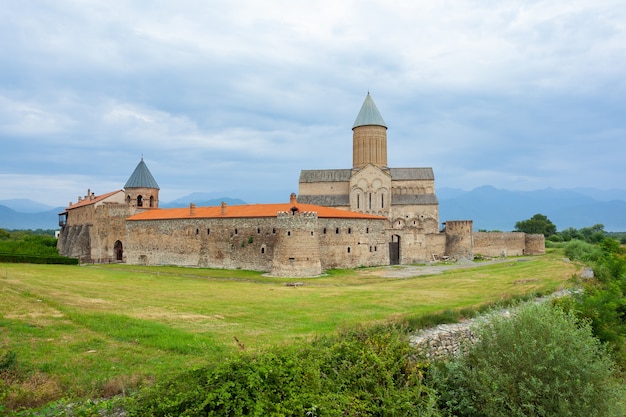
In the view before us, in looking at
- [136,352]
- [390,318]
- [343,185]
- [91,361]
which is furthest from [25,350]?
[343,185]

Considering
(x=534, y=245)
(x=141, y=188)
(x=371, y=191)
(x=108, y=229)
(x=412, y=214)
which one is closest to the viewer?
(x=108, y=229)

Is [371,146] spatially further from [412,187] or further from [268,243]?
[268,243]

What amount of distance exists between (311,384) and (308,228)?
21.9 m

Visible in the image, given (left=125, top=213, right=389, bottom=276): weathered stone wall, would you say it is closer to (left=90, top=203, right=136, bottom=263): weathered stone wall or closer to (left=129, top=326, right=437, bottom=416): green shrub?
(left=90, top=203, right=136, bottom=263): weathered stone wall

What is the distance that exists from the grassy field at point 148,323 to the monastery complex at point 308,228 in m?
11.1

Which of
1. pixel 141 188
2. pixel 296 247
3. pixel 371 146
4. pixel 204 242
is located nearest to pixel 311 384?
pixel 296 247

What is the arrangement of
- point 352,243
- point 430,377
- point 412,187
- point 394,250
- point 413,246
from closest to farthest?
point 430,377 < point 352,243 < point 413,246 < point 394,250 < point 412,187

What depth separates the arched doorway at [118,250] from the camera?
4090cm

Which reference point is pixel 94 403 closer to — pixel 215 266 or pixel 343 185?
pixel 215 266

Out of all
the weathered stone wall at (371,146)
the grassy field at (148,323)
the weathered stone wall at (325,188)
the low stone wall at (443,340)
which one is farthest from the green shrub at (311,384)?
the weathered stone wall at (371,146)

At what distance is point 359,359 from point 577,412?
14.5 ft

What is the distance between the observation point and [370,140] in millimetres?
48438

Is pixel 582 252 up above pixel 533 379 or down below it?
above

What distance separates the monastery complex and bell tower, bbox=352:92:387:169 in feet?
0.35
